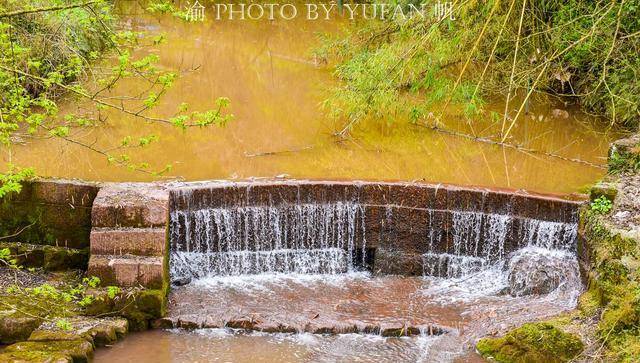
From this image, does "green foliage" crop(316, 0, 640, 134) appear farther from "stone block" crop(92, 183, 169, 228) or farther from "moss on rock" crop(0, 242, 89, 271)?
"moss on rock" crop(0, 242, 89, 271)

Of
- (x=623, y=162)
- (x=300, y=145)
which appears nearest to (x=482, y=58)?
(x=300, y=145)

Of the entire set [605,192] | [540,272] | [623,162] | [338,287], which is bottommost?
[338,287]

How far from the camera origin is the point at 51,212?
7.54 m

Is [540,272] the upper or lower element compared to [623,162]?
lower

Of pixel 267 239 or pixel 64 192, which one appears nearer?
pixel 64 192

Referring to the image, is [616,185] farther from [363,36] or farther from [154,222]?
[363,36]

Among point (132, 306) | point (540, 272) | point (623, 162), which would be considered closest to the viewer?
point (132, 306)

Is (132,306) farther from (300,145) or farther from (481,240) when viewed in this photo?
(300,145)

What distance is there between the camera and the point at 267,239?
8391mm

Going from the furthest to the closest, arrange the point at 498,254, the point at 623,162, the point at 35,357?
the point at 498,254 < the point at 623,162 < the point at 35,357

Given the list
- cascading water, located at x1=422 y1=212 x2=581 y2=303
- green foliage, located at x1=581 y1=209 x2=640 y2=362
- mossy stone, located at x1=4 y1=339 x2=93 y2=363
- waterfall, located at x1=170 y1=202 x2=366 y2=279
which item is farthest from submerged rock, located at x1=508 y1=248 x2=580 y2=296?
mossy stone, located at x1=4 y1=339 x2=93 y2=363

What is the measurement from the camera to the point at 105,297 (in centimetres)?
672

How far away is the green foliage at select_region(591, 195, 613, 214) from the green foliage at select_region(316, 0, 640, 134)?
226 cm

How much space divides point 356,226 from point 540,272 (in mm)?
1983
